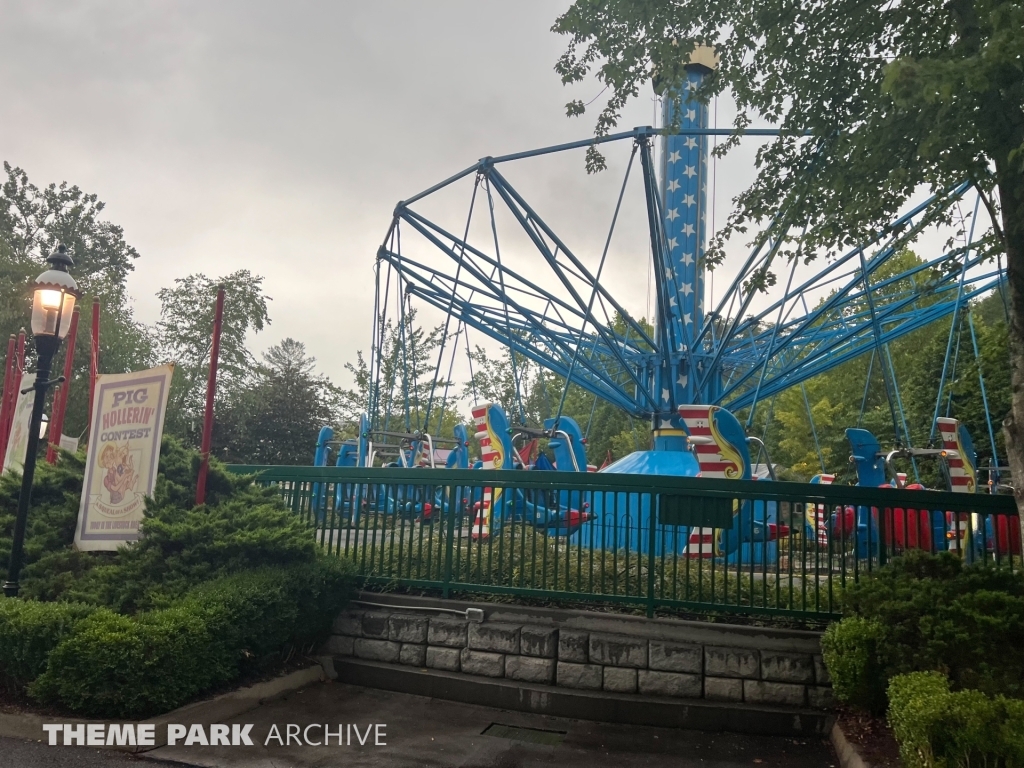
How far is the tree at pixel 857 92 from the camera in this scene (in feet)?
16.5

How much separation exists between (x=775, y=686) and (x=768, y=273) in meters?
3.71

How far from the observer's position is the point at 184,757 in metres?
5.16

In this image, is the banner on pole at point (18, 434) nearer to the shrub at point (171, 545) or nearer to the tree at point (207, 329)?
the shrub at point (171, 545)

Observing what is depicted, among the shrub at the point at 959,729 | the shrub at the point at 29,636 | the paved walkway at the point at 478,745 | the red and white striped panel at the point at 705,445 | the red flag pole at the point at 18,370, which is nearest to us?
the shrub at the point at 959,729

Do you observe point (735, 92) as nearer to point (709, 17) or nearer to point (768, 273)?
point (709, 17)

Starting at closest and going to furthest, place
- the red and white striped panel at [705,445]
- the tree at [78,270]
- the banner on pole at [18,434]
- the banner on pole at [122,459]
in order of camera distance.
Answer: the banner on pole at [122,459], the red and white striped panel at [705,445], the banner on pole at [18,434], the tree at [78,270]

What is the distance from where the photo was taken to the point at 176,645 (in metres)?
5.63

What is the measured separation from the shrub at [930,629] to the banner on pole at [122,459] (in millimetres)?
6581

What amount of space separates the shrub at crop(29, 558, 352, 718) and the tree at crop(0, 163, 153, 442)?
941 inches

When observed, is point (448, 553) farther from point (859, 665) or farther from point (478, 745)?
point (859, 665)

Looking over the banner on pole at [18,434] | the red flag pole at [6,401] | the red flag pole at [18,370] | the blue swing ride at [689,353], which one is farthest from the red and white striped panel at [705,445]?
the red flag pole at [18,370]

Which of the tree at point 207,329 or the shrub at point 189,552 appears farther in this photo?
the tree at point 207,329

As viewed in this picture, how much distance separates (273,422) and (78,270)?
16771mm

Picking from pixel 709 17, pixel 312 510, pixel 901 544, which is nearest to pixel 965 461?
pixel 901 544
